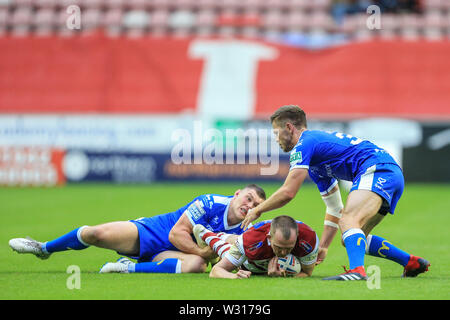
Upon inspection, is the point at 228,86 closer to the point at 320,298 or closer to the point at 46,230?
the point at 46,230

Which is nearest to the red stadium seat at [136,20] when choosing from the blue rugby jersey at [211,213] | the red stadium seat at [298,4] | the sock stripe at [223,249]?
the red stadium seat at [298,4]

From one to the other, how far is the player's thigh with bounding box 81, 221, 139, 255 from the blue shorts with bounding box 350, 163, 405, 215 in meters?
2.13

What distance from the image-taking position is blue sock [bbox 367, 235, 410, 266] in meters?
6.43

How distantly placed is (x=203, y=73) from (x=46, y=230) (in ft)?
41.8

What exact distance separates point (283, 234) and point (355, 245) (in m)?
0.60

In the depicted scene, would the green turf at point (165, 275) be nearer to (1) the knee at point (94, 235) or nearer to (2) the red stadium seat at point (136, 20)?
(1) the knee at point (94, 235)

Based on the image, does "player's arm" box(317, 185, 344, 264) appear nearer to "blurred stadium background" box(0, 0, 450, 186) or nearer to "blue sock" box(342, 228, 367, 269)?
"blue sock" box(342, 228, 367, 269)

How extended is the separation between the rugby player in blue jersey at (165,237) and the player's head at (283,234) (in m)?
0.68

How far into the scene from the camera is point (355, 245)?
585 cm

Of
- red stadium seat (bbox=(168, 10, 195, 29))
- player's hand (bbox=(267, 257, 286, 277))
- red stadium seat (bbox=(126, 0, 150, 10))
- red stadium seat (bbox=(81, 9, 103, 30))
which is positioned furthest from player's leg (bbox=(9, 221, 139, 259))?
red stadium seat (bbox=(126, 0, 150, 10))

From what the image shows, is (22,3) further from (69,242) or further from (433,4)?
(69,242)

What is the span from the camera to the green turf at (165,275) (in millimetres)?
5320

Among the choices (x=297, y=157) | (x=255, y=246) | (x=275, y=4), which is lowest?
(x=255, y=246)

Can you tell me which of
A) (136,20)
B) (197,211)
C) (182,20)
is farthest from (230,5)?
(197,211)
